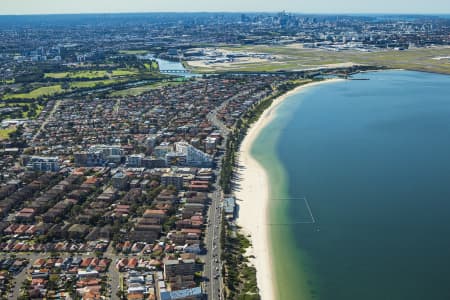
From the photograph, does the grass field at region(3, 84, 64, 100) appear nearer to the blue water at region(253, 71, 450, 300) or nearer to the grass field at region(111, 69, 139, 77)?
the grass field at region(111, 69, 139, 77)

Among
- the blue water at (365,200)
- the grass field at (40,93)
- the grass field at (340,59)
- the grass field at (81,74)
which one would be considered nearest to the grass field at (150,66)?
the grass field at (340,59)

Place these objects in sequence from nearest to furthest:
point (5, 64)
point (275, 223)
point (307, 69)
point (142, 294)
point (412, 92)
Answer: point (142, 294) → point (275, 223) → point (412, 92) → point (307, 69) → point (5, 64)

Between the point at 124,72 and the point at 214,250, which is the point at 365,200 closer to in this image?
the point at 214,250

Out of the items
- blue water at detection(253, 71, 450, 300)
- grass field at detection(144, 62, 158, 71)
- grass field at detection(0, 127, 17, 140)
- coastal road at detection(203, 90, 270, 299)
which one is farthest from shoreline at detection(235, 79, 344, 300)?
grass field at detection(144, 62, 158, 71)

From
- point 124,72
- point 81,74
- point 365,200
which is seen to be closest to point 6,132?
point 365,200

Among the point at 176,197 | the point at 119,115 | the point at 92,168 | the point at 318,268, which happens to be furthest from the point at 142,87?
the point at 318,268

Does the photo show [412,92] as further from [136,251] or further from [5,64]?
[5,64]

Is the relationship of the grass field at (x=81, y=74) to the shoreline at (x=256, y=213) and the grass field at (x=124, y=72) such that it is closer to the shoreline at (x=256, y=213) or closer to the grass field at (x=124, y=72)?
the grass field at (x=124, y=72)
